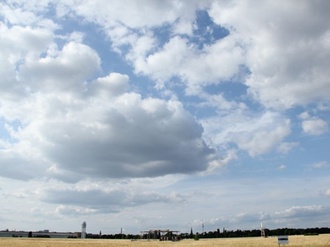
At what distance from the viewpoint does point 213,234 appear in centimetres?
19712

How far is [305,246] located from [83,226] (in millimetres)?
157740

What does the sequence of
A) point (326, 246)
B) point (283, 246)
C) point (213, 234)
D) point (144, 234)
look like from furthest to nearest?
point (213, 234) < point (144, 234) < point (283, 246) < point (326, 246)

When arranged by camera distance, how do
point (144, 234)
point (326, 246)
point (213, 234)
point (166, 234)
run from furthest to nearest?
point (213, 234)
point (144, 234)
point (166, 234)
point (326, 246)

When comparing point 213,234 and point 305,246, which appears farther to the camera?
point 213,234

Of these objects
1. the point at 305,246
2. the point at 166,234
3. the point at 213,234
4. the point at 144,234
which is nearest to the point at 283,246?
the point at 305,246

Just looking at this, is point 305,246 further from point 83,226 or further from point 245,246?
point 83,226

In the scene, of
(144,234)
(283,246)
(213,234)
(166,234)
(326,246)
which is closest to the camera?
(326,246)

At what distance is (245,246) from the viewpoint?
58.5 metres

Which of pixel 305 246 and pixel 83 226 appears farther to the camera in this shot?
pixel 83 226

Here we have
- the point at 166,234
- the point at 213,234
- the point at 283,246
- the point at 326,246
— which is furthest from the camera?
the point at 213,234

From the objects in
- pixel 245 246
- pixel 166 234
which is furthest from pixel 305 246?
pixel 166 234

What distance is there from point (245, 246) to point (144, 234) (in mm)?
117817

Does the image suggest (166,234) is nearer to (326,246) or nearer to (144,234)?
(144,234)

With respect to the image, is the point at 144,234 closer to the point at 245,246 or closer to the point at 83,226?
the point at 83,226
